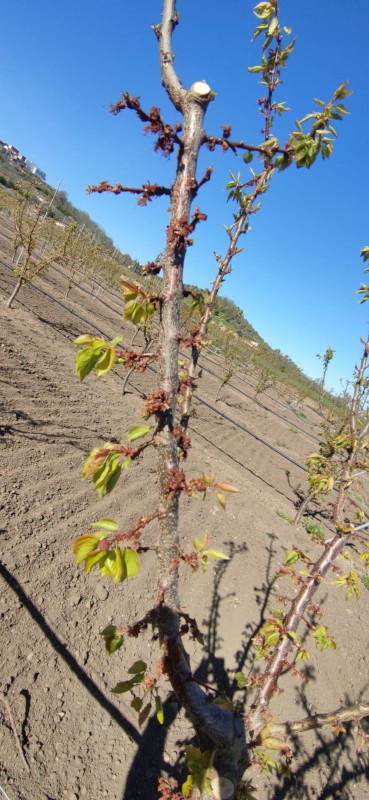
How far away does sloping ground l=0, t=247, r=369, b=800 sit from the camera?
2.52 m

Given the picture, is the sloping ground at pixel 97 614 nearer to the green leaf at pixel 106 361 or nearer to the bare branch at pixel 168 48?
the green leaf at pixel 106 361

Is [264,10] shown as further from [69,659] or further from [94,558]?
[69,659]

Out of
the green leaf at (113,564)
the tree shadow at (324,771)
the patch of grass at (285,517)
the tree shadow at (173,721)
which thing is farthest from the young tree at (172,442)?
the patch of grass at (285,517)

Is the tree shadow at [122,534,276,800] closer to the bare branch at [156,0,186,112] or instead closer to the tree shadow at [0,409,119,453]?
the bare branch at [156,0,186,112]

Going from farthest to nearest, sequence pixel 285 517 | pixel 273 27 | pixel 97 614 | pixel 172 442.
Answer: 1. pixel 285 517
2. pixel 97 614
3. pixel 273 27
4. pixel 172 442

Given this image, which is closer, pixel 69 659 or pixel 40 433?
pixel 69 659

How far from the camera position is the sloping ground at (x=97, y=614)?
8.28 feet

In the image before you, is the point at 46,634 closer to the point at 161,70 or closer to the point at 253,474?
the point at 161,70

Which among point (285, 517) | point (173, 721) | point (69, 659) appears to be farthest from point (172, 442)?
point (285, 517)

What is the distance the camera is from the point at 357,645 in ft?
15.9

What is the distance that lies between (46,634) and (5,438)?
276cm

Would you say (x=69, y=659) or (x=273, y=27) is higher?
Answer: (x=273, y=27)

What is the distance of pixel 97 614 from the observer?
346 cm

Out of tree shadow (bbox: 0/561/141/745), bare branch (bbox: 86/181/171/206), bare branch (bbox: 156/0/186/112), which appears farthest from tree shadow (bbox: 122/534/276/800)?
bare branch (bbox: 156/0/186/112)
